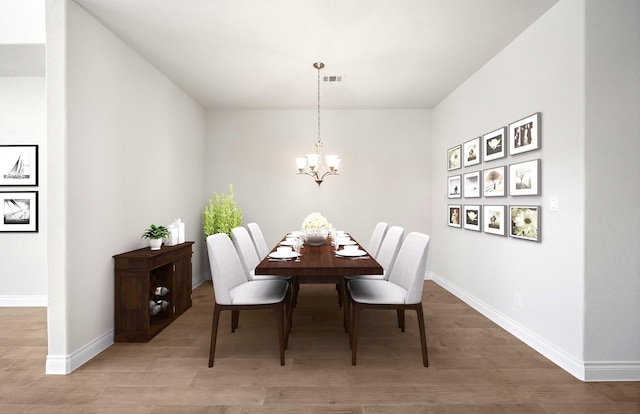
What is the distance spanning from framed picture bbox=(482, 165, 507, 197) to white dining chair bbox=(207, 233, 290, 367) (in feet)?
7.92

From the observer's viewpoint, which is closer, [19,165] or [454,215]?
[19,165]

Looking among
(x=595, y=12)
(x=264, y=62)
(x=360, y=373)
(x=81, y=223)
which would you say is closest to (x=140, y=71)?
(x=264, y=62)

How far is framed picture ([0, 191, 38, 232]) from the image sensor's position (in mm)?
3869

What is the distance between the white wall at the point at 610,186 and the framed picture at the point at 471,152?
4.84 feet

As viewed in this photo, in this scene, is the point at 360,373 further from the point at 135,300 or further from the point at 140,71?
the point at 140,71

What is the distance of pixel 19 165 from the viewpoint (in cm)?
386

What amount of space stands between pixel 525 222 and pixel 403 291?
1.35 m

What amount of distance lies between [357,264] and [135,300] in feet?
6.88

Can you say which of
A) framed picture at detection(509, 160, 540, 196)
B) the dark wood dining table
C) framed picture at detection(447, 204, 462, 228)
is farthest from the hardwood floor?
framed picture at detection(447, 204, 462, 228)

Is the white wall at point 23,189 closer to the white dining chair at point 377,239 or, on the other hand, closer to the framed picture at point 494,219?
the white dining chair at point 377,239

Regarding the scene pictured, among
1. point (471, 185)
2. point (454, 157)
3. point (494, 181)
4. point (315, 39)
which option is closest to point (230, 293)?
point (315, 39)

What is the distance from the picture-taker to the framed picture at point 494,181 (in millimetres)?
3230

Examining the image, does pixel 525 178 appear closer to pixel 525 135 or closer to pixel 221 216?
pixel 525 135

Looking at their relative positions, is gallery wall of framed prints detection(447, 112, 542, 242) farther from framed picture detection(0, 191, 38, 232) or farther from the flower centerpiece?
framed picture detection(0, 191, 38, 232)
